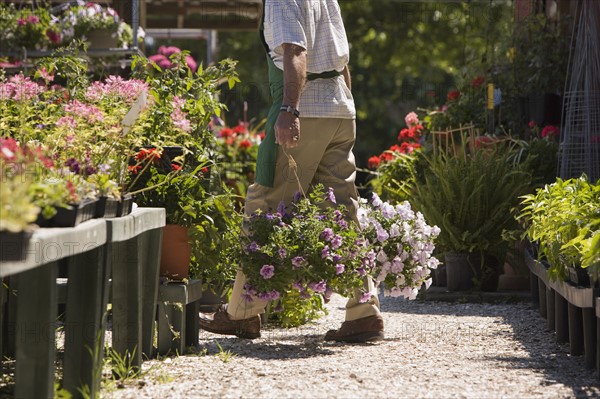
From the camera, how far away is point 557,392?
12.0 feet

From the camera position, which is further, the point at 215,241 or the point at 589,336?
the point at 215,241

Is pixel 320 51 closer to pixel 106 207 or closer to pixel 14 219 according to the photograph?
pixel 106 207

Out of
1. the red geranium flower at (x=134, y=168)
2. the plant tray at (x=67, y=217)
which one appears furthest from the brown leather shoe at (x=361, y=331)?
the plant tray at (x=67, y=217)

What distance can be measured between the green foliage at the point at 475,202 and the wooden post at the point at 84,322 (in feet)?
A: 11.9

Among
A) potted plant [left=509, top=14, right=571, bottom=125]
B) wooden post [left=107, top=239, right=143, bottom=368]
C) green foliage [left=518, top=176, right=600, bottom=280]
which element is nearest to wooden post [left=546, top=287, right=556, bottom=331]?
green foliage [left=518, top=176, right=600, bottom=280]

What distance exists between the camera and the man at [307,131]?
15.2ft

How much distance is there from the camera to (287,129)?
4551 millimetres

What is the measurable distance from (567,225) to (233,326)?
5.12 feet

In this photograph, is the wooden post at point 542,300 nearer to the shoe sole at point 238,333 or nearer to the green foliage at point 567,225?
the green foliage at point 567,225

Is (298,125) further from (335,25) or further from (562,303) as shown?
(562,303)

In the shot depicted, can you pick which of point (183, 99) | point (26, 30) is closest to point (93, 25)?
point (26, 30)

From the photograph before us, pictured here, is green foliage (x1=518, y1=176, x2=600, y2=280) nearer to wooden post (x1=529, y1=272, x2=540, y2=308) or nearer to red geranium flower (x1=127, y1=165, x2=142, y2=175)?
wooden post (x1=529, y1=272, x2=540, y2=308)

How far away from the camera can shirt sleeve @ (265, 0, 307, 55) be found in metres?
4.61

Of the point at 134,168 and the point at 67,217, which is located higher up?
the point at 134,168
